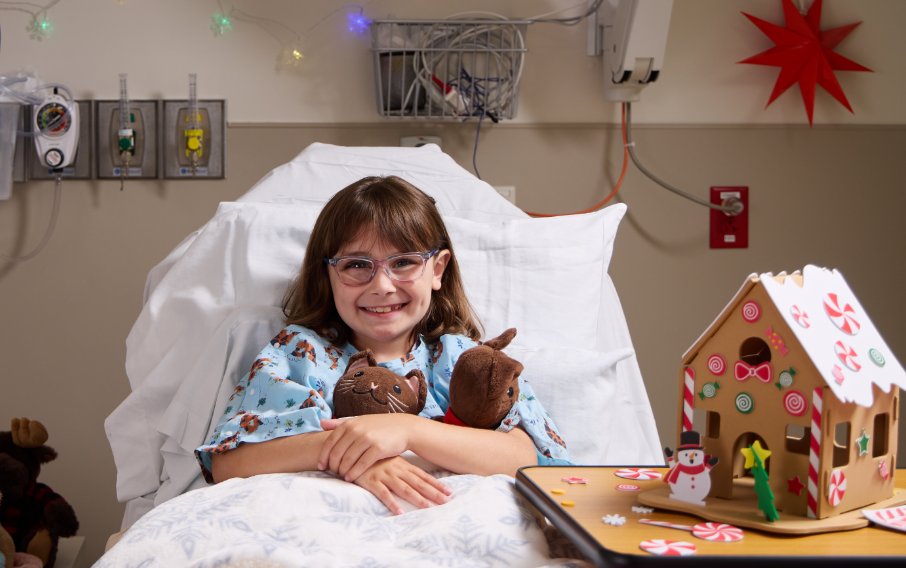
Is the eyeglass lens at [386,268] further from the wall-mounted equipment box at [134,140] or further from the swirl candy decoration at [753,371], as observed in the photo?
the wall-mounted equipment box at [134,140]

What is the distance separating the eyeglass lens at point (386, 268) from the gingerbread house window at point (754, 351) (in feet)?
1.67

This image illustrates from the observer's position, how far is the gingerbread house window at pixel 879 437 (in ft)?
1.88

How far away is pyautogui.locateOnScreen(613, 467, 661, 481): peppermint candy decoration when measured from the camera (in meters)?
0.63

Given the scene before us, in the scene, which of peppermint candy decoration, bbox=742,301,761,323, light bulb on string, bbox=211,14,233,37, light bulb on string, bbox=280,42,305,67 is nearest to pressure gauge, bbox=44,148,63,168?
light bulb on string, bbox=211,14,233,37

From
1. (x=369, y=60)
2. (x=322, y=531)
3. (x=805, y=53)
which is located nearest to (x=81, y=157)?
(x=369, y=60)

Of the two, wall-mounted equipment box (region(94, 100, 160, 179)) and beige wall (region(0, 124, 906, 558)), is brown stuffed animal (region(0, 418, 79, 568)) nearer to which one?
beige wall (region(0, 124, 906, 558))

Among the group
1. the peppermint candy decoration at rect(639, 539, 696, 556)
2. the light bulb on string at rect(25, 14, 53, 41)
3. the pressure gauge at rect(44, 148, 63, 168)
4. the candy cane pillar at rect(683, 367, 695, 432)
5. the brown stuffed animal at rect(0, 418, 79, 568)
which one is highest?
the light bulb on string at rect(25, 14, 53, 41)

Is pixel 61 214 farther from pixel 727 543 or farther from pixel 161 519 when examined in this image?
pixel 727 543

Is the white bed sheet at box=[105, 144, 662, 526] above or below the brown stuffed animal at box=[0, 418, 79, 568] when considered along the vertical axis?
above

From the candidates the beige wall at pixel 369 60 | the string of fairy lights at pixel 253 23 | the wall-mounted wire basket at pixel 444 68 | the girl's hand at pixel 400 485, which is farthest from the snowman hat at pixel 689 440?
the string of fairy lights at pixel 253 23

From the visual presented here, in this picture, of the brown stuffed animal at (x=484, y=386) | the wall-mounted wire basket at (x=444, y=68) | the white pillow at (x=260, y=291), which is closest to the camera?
the brown stuffed animal at (x=484, y=386)

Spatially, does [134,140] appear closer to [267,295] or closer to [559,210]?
[267,295]

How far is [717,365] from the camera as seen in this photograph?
59 cm

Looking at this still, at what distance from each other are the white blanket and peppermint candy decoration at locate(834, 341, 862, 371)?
267 millimetres
